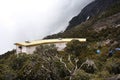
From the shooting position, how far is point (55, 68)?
3816 cm

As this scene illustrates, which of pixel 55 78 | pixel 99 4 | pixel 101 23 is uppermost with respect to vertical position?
pixel 99 4

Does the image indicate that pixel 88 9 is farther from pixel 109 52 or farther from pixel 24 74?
pixel 24 74

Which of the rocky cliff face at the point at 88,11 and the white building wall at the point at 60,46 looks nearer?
the white building wall at the point at 60,46

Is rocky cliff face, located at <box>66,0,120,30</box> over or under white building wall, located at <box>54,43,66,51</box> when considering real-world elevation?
over

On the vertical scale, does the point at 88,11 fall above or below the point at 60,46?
above

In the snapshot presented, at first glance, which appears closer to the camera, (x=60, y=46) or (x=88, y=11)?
(x=60, y=46)

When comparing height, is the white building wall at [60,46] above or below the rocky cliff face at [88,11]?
below

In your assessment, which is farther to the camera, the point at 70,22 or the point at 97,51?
the point at 70,22

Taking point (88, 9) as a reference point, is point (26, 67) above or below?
below

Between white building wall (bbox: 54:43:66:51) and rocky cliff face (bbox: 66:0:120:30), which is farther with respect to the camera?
rocky cliff face (bbox: 66:0:120:30)

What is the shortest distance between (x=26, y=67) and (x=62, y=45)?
34.9 meters

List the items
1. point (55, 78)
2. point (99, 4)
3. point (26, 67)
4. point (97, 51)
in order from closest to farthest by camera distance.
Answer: point (55, 78), point (26, 67), point (97, 51), point (99, 4)

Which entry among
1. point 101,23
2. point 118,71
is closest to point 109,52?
point 118,71

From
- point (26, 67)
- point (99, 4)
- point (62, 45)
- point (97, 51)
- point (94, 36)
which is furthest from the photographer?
point (99, 4)
